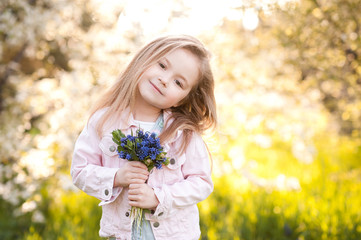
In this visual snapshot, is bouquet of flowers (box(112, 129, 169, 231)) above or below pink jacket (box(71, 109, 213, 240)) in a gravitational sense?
above

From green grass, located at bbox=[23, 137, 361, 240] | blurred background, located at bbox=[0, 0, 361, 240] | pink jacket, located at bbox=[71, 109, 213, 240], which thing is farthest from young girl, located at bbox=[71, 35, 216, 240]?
green grass, located at bbox=[23, 137, 361, 240]

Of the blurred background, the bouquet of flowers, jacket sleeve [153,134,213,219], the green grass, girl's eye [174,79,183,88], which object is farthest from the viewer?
the blurred background

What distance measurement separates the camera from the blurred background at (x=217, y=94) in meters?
3.49

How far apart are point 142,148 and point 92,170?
34 centimetres

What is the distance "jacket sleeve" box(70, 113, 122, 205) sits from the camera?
1743 mm

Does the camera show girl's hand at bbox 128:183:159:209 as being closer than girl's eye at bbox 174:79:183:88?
Yes

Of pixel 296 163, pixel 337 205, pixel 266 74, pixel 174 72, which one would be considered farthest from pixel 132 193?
pixel 296 163

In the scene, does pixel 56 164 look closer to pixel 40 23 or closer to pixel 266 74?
pixel 40 23

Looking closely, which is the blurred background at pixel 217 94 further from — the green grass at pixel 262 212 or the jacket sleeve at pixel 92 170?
the jacket sleeve at pixel 92 170

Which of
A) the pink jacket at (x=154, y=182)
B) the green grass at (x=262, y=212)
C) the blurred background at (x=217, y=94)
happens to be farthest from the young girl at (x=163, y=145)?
the green grass at (x=262, y=212)

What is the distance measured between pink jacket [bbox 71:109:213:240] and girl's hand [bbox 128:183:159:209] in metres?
0.05

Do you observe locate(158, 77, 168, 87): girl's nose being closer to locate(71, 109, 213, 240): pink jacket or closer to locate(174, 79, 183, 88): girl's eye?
locate(174, 79, 183, 88): girl's eye

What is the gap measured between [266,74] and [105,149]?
346 centimetres

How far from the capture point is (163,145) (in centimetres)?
183
